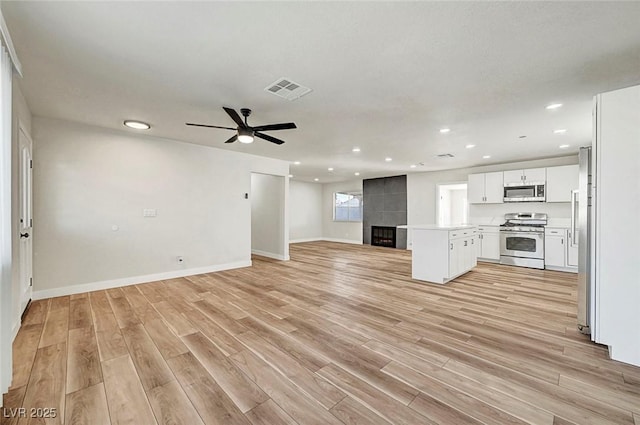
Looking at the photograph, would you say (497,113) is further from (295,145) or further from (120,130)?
(120,130)

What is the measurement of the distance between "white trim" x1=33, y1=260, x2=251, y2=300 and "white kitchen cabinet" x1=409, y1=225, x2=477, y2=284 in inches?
147

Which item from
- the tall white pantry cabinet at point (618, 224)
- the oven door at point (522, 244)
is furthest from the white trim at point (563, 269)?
the tall white pantry cabinet at point (618, 224)

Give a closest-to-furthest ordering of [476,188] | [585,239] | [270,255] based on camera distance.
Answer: [585,239]
[476,188]
[270,255]

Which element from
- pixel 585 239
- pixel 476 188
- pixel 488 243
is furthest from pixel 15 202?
pixel 476 188

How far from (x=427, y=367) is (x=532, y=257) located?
5447mm

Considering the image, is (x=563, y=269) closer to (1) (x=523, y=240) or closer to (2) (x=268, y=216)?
(1) (x=523, y=240)

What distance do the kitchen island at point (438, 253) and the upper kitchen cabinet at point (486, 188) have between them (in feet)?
7.50

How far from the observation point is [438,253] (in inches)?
179

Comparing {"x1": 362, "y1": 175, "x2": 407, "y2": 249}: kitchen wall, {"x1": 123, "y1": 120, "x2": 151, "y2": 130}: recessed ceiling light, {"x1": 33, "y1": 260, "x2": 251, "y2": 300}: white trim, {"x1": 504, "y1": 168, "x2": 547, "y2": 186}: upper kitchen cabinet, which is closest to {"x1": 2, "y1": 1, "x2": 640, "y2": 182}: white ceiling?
{"x1": 123, "y1": 120, "x2": 151, "y2": 130}: recessed ceiling light

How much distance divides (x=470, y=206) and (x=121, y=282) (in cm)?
807

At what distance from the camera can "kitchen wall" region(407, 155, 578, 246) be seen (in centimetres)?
608

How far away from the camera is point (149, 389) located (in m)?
1.83

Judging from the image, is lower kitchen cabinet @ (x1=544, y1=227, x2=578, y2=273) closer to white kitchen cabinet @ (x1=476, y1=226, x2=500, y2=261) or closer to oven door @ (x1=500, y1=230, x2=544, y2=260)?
oven door @ (x1=500, y1=230, x2=544, y2=260)

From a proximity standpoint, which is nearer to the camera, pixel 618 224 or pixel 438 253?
pixel 618 224
